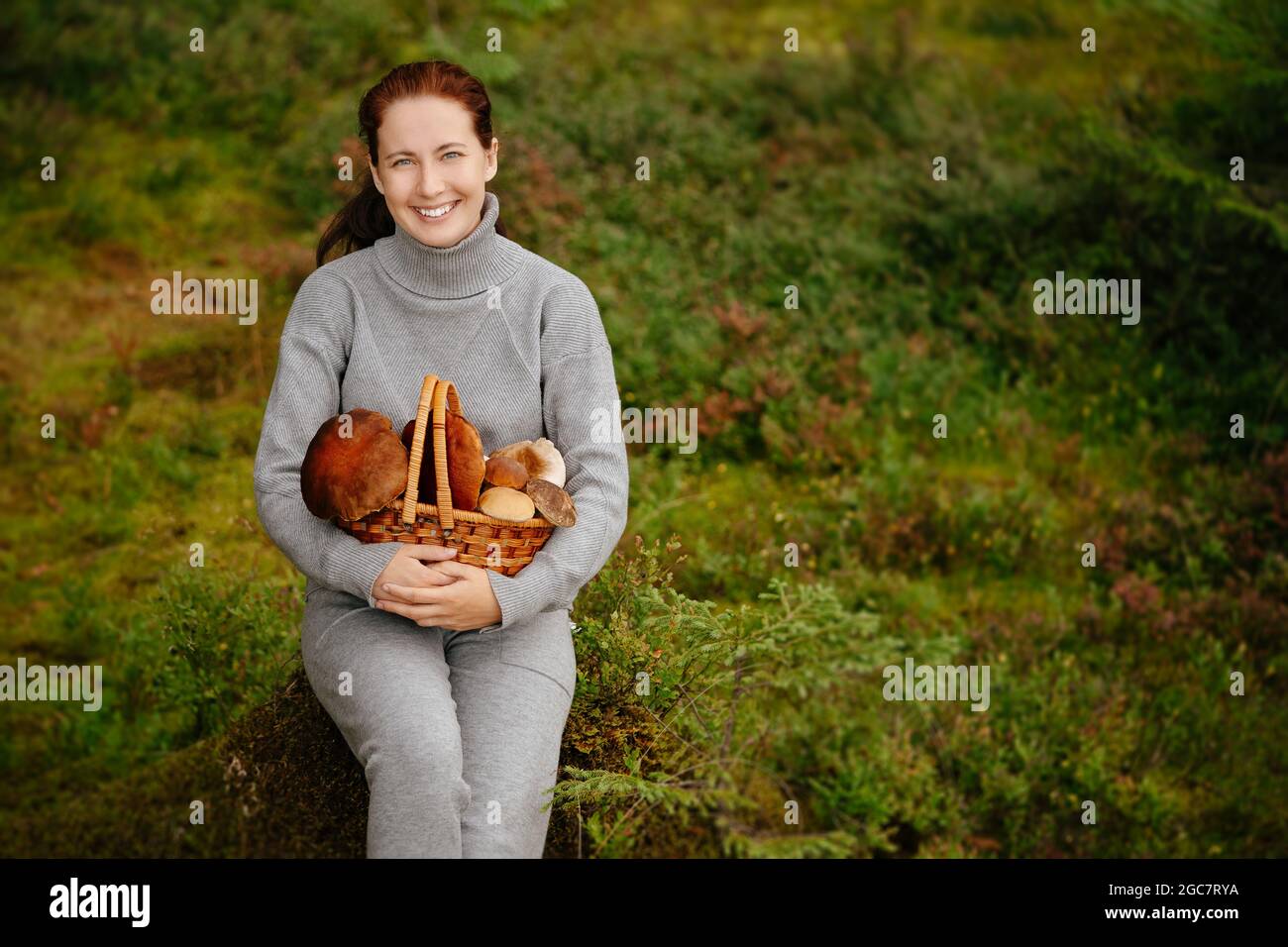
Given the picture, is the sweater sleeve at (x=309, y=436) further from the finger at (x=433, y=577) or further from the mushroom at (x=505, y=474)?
the mushroom at (x=505, y=474)

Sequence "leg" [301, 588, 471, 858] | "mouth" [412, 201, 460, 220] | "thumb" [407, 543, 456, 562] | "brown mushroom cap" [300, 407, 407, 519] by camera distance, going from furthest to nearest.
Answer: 1. "mouth" [412, 201, 460, 220]
2. "thumb" [407, 543, 456, 562]
3. "brown mushroom cap" [300, 407, 407, 519]
4. "leg" [301, 588, 471, 858]

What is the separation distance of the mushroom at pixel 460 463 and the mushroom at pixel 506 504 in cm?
4

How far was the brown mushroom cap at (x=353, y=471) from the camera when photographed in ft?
10.4

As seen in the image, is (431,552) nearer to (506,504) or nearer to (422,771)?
(506,504)

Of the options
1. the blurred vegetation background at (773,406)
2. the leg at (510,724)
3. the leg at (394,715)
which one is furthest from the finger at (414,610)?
the blurred vegetation background at (773,406)

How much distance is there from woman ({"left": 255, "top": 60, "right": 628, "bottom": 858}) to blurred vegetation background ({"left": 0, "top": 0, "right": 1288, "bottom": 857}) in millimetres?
393

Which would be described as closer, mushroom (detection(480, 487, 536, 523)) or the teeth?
mushroom (detection(480, 487, 536, 523))

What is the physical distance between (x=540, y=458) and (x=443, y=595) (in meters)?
0.52

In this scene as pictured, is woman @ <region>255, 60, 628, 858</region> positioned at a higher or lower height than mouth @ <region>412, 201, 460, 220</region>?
lower

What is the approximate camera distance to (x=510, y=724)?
11.0 feet

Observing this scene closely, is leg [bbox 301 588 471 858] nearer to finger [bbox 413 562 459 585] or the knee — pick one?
the knee

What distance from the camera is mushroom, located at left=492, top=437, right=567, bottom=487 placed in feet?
11.4

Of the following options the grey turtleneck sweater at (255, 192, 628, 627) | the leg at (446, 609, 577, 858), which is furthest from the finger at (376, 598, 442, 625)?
the grey turtleneck sweater at (255, 192, 628, 627)

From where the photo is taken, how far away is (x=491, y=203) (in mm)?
3734
